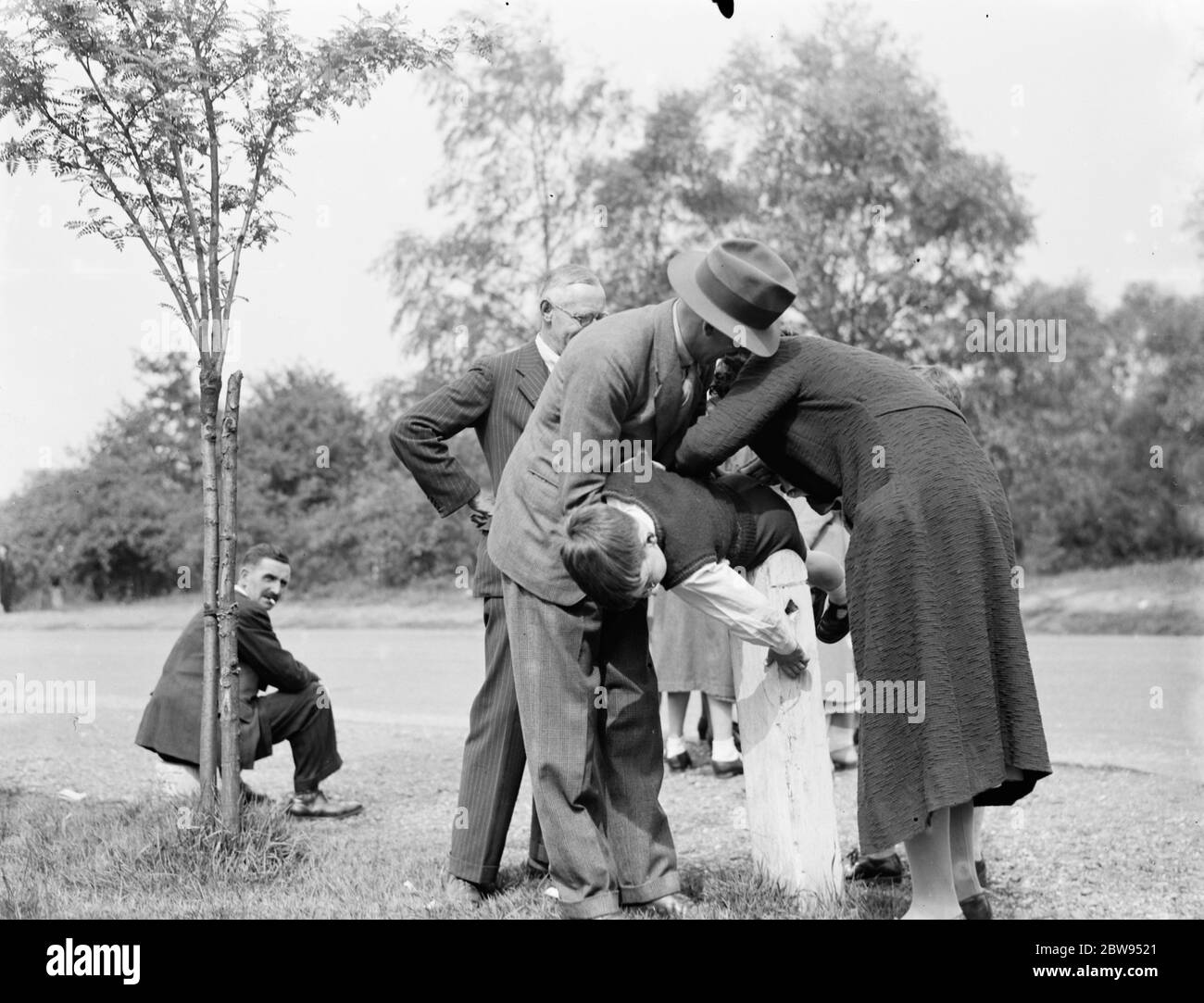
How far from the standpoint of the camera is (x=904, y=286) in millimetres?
22469

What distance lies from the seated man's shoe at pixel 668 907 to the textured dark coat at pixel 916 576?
748 millimetres

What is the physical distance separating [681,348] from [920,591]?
102 cm

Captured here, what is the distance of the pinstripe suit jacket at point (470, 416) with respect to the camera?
Result: 5020 millimetres

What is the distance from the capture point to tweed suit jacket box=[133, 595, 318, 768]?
630 centimetres

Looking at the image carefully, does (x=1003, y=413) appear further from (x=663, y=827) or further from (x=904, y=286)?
(x=663, y=827)

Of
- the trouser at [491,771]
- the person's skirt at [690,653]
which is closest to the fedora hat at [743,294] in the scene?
the trouser at [491,771]

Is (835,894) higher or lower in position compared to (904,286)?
lower

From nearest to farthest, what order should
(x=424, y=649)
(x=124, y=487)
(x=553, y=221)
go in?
(x=424, y=649), (x=553, y=221), (x=124, y=487)

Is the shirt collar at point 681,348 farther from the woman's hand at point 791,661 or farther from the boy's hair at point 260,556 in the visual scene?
the boy's hair at point 260,556

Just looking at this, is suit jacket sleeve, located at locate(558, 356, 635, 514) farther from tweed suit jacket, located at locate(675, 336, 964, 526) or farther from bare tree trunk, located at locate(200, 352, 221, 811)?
bare tree trunk, located at locate(200, 352, 221, 811)

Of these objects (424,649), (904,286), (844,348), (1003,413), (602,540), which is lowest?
(424,649)

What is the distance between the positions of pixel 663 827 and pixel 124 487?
22.0 m
